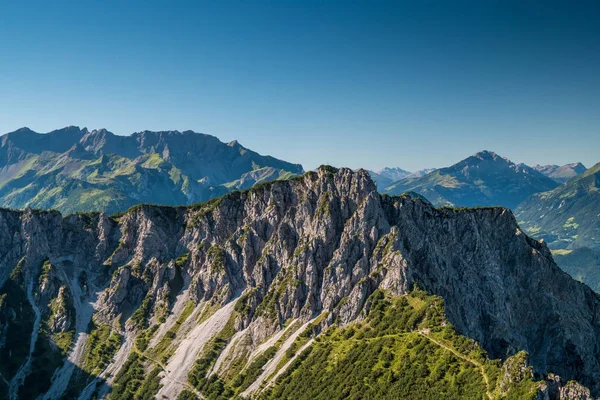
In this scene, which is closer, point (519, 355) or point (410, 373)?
point (519, 355)

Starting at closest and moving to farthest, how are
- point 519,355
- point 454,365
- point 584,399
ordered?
point 584,399 < point 519,355 < point 454,365

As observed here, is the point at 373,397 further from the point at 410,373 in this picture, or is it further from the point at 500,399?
the point at 500,399

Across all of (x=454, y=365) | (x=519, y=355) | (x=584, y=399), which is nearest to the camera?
(x=584, y=399)

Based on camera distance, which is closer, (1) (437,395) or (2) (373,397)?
(1) (437,395)

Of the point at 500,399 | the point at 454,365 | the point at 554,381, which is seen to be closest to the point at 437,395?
the point at 454,365

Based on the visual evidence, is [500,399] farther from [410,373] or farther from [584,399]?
[410,373]

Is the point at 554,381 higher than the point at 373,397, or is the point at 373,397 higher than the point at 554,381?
the point at 554,381

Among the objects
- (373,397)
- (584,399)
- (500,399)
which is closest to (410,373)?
(373,397)

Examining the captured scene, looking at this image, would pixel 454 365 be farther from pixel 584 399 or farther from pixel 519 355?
pixel 584 399

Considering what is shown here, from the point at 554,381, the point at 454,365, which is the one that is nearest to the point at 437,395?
the point at 454,365
